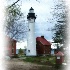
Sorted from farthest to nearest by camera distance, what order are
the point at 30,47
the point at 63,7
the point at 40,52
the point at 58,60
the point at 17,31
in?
the point at 40,52
the point at 30,47
the point at 17,31
the point at 58,60
the point at 63,7

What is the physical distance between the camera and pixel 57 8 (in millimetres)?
23266

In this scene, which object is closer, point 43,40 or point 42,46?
point 42,46

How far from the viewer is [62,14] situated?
79.5 ft

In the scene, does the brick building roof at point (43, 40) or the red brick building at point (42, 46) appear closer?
the red brick building at point (42, 46)

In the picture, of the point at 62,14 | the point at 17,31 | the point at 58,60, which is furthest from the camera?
the point at 17,31

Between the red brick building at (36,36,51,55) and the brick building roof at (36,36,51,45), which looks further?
the brick building roof at (36,36,51,45)

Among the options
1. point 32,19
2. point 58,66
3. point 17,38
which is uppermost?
point 32,19

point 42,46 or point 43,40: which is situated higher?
point 43,40

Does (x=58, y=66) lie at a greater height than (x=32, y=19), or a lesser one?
lesser

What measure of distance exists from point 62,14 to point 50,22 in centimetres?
181

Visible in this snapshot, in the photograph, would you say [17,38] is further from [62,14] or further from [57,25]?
[62,14]

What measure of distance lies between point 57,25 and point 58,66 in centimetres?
396

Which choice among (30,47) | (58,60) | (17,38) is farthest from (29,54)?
(58,60)

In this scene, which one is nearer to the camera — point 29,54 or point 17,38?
point 17,38
